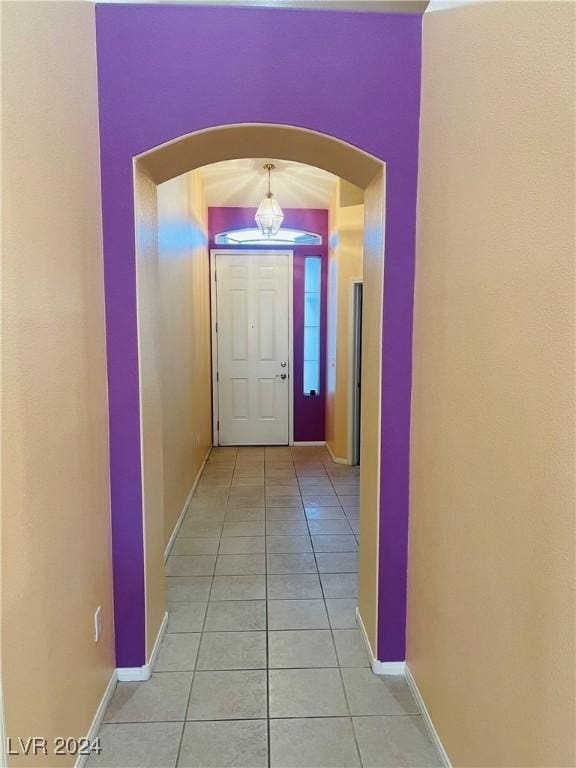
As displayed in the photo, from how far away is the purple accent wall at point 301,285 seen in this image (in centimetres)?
535

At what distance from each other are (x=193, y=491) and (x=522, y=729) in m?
3.35

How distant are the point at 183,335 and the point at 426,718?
2.96m

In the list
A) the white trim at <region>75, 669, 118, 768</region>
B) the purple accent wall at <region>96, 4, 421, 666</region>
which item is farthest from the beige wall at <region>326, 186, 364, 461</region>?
the white trim at <region>75, 669, 118, 768</region>

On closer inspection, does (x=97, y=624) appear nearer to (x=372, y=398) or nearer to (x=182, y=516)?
(x=372, y=398)

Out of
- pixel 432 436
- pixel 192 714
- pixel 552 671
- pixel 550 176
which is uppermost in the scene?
pixel 550 176

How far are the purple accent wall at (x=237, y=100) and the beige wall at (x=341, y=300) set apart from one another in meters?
2.74

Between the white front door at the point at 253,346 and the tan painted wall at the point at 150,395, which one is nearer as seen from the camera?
the tan painted wall at the point at 150,395

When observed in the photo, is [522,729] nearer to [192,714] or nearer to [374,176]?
[192,714]

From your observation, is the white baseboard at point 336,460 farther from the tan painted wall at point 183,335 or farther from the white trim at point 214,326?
the tan painted wall at point 183,335

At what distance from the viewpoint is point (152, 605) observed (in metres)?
2.04

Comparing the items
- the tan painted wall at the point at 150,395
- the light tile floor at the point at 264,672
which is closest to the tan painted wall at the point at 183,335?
the light tile floor at the point at 264,672

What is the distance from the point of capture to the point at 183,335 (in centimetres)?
379

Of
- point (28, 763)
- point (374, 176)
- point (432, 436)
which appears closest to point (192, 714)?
point (28, 763)

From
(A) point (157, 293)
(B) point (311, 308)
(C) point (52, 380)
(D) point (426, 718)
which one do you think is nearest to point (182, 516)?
(A) point (157, 293)
